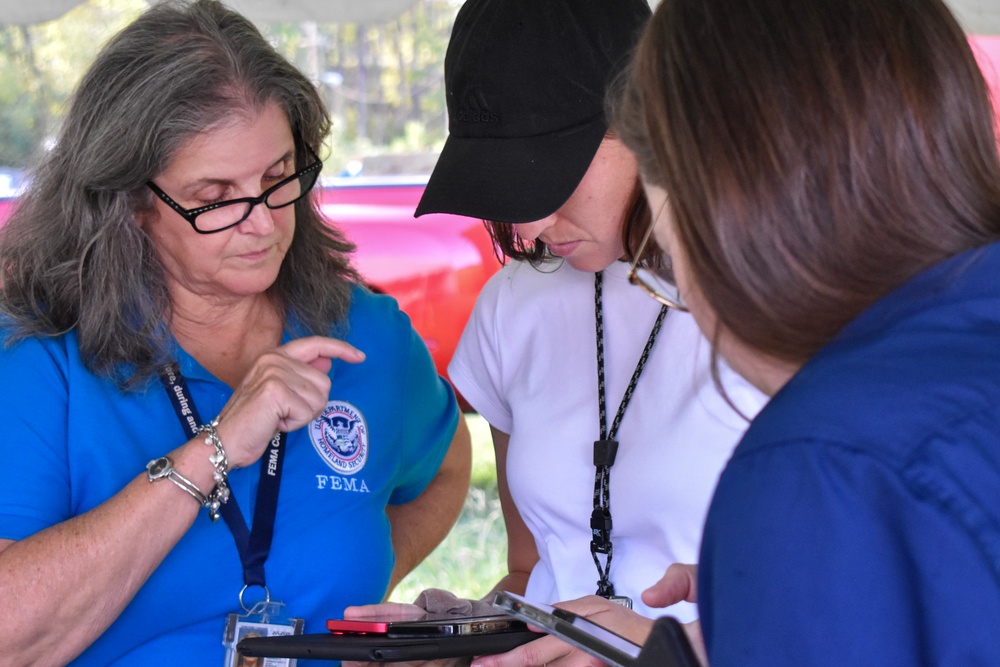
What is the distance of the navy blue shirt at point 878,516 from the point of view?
2.39 ft

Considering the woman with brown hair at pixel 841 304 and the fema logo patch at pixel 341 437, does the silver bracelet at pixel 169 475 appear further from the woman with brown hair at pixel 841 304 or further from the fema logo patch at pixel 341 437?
the woman with brown hair at pixel 841 304

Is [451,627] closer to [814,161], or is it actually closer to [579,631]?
[579,631]

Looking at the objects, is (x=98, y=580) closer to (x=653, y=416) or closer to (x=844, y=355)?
(x=653, y=416)

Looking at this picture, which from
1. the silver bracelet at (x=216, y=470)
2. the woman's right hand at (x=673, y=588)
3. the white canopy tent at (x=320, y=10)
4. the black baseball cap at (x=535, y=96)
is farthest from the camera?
the white canopy tent at (x=320, y=10)

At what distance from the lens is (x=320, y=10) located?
3.00m

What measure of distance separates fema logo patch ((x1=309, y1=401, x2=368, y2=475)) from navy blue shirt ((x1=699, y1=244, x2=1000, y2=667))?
4.16 ft

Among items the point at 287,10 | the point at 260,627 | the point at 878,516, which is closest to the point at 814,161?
the point at 878,516

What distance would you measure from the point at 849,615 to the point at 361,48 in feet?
43.3

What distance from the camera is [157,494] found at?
64.1 inches

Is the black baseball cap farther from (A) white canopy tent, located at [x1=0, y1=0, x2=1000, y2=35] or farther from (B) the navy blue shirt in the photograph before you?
(A) white canopy tent, located at [x1=0, y1=0, x2=1000, y2=35]

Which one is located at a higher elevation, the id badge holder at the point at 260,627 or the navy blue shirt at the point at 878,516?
the navy blue shirt at the point at 878,516

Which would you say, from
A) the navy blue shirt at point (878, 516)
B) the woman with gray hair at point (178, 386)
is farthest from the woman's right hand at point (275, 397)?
the navy blue shirt at point (878, 516)

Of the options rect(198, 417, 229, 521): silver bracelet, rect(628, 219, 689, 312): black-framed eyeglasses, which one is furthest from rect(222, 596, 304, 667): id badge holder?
rect(628, 219, 689, 312): black-framed eyeglasses

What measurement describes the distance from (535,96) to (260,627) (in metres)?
0.95
